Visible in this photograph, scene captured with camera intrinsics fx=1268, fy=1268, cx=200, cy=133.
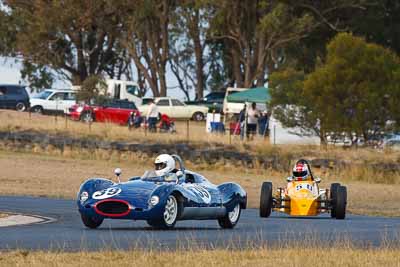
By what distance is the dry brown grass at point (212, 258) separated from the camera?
536 inches

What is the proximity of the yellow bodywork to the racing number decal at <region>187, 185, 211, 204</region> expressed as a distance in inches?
150

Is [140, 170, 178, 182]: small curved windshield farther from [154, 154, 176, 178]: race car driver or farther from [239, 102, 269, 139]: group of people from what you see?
[239, 102, 269, 139]: group of people

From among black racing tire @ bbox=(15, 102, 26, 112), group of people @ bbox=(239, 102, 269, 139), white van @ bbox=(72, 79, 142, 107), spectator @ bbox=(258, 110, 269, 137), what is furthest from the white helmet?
white van @ bbox=(72, 79, 142, 107)

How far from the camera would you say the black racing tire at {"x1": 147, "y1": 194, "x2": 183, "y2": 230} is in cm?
1862

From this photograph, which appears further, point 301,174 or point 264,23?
point 264,23

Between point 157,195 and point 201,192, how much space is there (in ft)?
5.03

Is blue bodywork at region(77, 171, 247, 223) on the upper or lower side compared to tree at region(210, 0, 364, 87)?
lower

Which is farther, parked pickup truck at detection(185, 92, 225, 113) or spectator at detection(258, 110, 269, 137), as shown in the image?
parked pickup truck at detection(185, 92, 225, 113)

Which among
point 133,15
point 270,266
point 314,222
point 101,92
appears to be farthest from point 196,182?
point 133,15

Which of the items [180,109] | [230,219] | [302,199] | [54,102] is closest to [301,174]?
[302,199]

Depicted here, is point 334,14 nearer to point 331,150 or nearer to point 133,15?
point 133,15

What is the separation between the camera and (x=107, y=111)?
214ft

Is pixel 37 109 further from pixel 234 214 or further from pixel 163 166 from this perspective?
pixel 163 166

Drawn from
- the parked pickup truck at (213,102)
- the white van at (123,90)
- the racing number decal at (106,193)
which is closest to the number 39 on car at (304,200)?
the racing number decal at (106,193)
